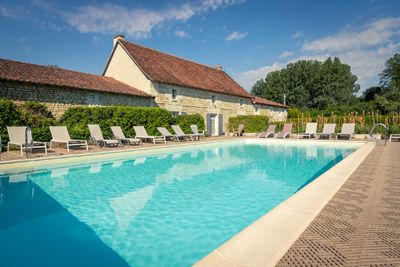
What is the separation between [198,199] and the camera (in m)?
5.32

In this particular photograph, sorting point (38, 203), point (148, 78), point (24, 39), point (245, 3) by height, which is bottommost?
point (38, 203)

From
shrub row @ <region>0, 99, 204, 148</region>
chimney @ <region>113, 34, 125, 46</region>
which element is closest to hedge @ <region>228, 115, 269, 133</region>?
shrub row @ <region>0, 99, 204, 148</region>

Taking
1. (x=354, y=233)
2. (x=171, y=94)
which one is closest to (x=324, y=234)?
(x=354, y=233)

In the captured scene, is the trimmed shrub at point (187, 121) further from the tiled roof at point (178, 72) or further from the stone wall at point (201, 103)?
the tiled roof at point (178, 72)

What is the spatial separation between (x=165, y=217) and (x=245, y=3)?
1785cm

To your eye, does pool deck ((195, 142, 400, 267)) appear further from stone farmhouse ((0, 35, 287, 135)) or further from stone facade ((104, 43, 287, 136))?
stone facade ((104, 43, 287, 136))

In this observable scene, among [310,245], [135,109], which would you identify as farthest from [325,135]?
[310,245]

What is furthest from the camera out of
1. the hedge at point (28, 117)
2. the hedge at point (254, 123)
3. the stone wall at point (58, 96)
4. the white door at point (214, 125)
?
the white door at point (214, 125)

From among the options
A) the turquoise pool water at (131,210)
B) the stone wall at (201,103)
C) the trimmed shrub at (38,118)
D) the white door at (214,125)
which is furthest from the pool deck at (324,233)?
the white door at (214,125)

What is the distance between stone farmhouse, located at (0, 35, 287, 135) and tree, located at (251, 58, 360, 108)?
24.5 m

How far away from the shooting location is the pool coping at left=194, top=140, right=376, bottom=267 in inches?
84.4

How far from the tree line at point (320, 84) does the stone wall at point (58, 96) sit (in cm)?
3953

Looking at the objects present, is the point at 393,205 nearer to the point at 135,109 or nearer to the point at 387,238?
the point at 387,238

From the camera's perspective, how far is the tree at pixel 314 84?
5212 cm
